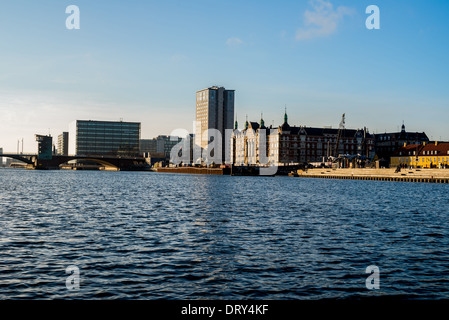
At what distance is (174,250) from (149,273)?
5.37 m

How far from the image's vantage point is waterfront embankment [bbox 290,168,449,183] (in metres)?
136

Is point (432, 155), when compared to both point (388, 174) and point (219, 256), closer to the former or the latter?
point (388, 174)

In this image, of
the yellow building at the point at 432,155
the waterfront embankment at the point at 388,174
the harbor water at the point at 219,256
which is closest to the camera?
the harbor water at the point at 219,256

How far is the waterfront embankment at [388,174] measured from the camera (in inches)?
5364

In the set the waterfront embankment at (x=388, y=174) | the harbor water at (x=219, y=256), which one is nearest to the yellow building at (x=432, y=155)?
the waterfront embankment at (x=388, y=174)

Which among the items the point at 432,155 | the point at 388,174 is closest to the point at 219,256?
the point at 388,174

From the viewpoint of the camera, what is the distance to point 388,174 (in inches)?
6161

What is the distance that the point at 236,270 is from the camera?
21.1 metres

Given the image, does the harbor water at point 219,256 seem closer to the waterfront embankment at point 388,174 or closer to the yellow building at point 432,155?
the waterfront embankment at point 388,174

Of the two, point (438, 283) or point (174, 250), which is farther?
point (174, 250)

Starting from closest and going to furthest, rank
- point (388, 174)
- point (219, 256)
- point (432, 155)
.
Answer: point (219, 256) → point (388, 174) → point (432, 155)

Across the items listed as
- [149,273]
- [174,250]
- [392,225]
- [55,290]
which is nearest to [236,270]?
[149,273]
